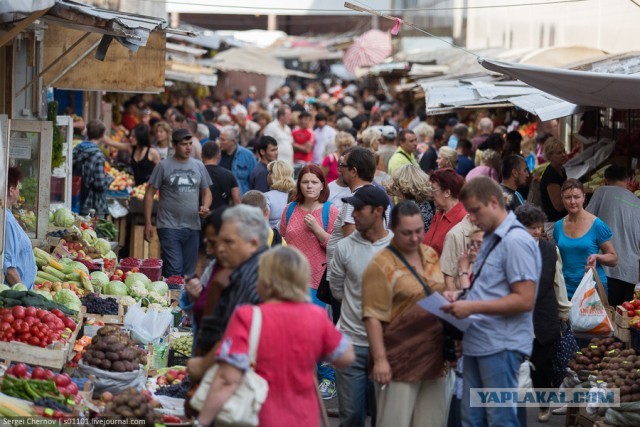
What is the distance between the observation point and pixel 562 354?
27.3 ft

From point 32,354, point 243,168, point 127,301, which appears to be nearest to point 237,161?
point 243,168

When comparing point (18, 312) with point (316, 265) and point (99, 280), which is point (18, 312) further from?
point (99, 280)

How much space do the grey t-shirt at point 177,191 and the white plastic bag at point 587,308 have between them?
4.93 meters

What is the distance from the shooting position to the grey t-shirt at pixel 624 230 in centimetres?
1027

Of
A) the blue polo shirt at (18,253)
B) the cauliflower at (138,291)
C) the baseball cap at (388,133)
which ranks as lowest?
the cauliflower at (138,291)

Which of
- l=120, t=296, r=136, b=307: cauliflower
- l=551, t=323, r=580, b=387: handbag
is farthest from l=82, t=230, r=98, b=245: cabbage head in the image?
l=551, t=323, r=580, b=387: handbag

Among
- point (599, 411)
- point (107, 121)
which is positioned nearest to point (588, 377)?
point (599, 411)

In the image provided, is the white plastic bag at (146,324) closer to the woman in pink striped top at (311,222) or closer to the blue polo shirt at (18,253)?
the blue polo shirt at (18,253)

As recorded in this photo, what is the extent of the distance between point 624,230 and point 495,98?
14.9 ft

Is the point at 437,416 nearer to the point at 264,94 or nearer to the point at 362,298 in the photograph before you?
the point at 362,298

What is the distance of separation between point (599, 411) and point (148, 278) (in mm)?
5311

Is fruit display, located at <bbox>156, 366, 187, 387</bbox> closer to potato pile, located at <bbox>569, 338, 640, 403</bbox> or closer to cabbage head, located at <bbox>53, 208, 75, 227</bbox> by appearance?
potato pile, located at <bbox>569, 338, 640, 403</bbox>

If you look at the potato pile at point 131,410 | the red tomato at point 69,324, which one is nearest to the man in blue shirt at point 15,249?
the red tomato at point 69,324

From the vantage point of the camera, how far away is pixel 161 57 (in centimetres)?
1320
